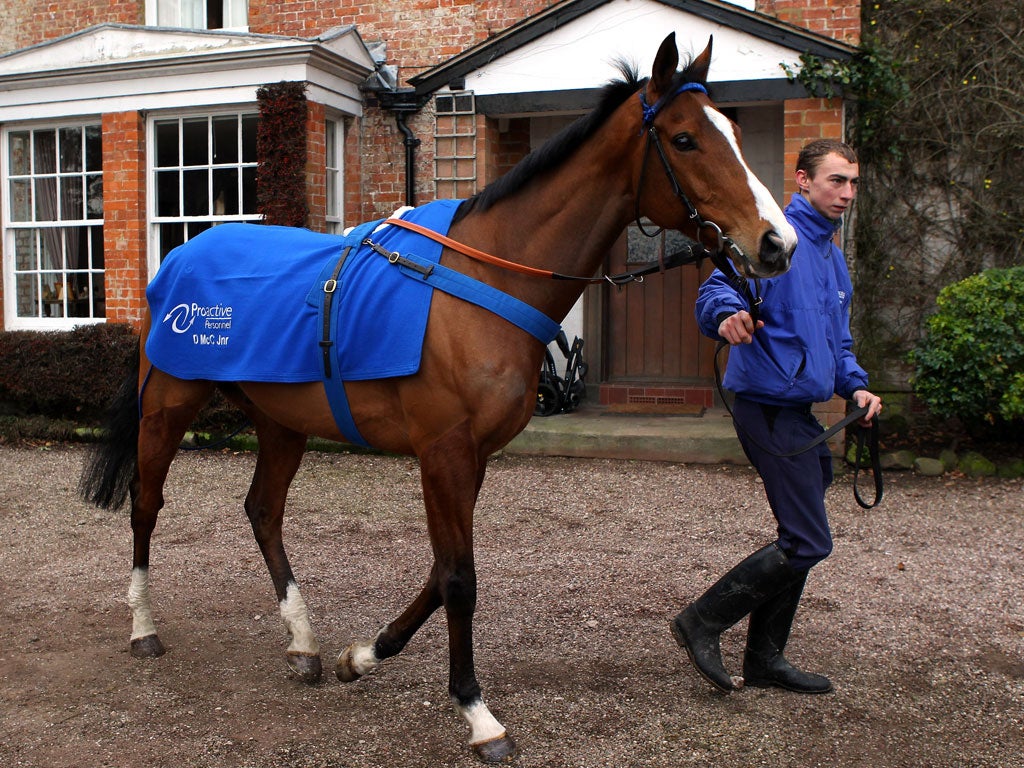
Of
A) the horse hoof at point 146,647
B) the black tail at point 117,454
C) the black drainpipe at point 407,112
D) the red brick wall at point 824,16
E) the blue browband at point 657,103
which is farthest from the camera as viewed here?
the black drainpipe at point 407,112

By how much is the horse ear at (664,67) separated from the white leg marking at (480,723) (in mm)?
2078

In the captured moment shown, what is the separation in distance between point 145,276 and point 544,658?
730 centimetres

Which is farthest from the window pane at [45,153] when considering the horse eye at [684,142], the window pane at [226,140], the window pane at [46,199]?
the horse eye at [684,142]

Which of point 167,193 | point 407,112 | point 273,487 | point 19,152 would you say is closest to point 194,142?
point 167,193

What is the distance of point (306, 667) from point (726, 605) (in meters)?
1.64

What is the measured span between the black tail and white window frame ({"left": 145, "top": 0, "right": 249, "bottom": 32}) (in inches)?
279

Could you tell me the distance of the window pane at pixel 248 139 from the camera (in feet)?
30.3

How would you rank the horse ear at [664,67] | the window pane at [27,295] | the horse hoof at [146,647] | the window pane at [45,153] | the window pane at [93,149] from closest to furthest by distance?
the horse ear at [664,67] → the horse hoof at [146,647] → the window pane at [93,149] → the window pane at [45,153] → the window pane at [27,295]

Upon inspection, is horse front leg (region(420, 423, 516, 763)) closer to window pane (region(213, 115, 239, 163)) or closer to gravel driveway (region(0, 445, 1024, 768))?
gravel driveway (region(0, 445, 1024, 768))

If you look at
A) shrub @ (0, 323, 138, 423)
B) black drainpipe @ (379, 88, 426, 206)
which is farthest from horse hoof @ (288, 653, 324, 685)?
black drainpipe @ (379, 88, 426, 206)

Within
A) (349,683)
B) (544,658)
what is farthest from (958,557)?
(349,683)

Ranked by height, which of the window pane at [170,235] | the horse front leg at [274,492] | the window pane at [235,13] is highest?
the window pane at [235,13]

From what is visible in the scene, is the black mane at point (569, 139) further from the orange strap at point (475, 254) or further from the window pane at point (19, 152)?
Result: the window pane at point (19, 152)

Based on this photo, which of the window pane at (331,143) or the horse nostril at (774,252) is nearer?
the horse nostril at (774,252)
